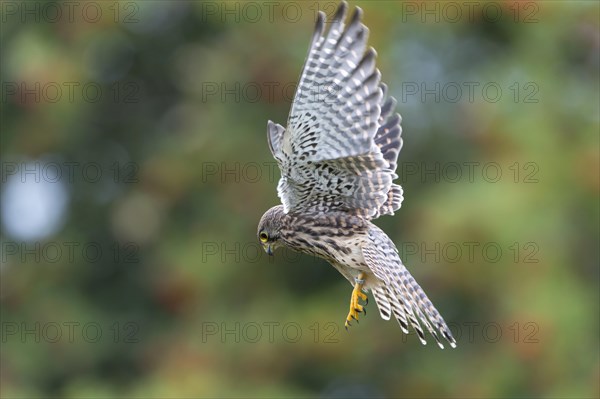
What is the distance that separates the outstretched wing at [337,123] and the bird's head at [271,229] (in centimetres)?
36

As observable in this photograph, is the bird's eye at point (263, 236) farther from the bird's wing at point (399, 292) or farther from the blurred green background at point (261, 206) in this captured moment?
the blurred green background at point (261, 206)

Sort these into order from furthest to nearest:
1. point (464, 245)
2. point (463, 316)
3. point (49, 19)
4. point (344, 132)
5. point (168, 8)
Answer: point (168, 8) < point (49, 19) < point (463, 316) < point (464, 245) < point (344, 132)

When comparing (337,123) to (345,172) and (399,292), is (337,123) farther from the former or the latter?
(399,292)

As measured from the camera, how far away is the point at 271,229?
655cm

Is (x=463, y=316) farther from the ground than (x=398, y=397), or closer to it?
farther from the ground

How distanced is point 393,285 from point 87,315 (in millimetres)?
8422

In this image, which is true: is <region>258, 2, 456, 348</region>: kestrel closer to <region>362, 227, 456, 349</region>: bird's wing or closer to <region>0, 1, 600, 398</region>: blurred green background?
<region>362, 227, 456, 349</region>: bird's wing

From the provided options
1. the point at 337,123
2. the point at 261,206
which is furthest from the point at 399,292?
the point at 261,206

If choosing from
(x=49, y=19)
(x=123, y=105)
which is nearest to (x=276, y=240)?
(x=49, y=19)

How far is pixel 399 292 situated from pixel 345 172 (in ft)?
2.17

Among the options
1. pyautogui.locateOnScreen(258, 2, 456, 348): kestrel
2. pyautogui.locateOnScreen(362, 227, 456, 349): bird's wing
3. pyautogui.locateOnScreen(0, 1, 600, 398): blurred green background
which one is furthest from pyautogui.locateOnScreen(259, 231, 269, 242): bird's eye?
pyautogui.locateOnScreen(0, 1, 600, 398): blurred green background

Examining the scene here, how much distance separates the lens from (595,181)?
1194 centimetres

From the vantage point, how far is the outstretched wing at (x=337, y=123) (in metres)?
5.71

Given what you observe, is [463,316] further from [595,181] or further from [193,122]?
[193,122]
